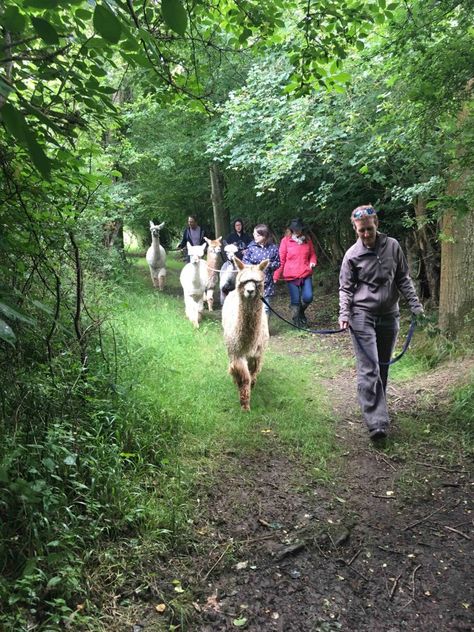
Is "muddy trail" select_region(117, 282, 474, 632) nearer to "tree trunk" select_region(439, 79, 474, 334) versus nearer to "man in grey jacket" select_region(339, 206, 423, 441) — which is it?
"man in grey jacket" select_region(339, 206, 423, 441)

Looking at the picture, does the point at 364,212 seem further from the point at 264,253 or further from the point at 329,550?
the point at 264,253

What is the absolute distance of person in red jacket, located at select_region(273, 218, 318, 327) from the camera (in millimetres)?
8742

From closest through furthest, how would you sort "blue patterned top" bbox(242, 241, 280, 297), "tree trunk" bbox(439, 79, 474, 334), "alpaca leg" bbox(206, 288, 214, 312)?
"tree trunk" bbox(439, 79, 474, 334) < "blue patterned top" bbox(242, 241, 280, 297) < "alpaca leg" bbox(206, 288, 214, 312)

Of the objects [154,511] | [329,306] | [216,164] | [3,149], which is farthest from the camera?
[216,164]

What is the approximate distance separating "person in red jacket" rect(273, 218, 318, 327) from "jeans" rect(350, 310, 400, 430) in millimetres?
4362

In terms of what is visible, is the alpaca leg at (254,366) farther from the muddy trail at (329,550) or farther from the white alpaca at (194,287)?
the white alpaca at (194,287)

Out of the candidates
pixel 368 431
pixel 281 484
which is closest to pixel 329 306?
pixel 368 431

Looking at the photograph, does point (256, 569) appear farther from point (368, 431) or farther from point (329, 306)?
point (329, 306)

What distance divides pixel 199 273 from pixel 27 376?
6811 mm

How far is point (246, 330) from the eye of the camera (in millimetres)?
5359

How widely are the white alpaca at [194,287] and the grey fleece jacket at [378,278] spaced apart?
4.90 m

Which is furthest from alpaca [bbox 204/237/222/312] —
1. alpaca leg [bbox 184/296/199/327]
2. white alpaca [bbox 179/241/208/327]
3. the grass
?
the grass

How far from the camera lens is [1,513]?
7.32ft

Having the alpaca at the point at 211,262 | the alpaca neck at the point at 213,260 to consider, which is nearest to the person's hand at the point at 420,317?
the alpaca at the point at 211,262
